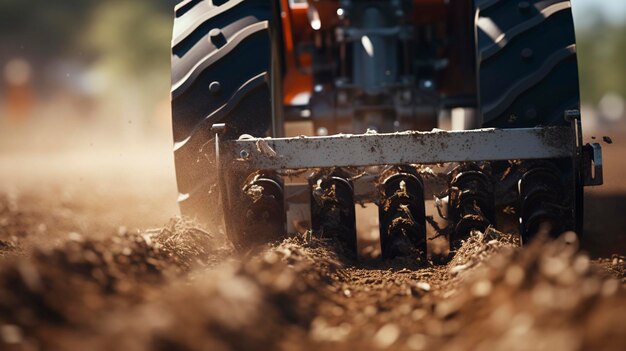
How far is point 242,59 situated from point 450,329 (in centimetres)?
243

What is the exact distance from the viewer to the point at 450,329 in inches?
124

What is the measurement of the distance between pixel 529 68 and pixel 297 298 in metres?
2.24

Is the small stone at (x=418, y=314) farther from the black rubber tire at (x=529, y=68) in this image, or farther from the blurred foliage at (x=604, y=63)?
the blurred foliage at (x=604, y=63)

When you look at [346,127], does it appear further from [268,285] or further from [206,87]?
[268,285]

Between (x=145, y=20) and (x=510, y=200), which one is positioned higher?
(x=145, y=20)

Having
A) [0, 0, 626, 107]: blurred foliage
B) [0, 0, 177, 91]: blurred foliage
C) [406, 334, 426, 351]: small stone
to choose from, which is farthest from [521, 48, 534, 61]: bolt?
[0, 0, 626, 107]: blurred foliage

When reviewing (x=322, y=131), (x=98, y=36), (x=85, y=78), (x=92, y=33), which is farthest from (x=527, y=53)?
(x=98, y=36)

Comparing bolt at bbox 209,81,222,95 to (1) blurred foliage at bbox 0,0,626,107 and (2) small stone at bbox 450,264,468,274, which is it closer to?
(2) small stone at bbox 450,264,468,274

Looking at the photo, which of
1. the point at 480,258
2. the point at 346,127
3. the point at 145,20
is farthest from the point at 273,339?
the point at 145,20

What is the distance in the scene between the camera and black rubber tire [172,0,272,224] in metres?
5.16

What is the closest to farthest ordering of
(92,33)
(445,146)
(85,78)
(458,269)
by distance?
(458,269) → (445,146) → (85,78) → (92,33)

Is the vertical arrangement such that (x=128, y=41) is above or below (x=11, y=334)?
above

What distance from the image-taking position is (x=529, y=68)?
5.12m

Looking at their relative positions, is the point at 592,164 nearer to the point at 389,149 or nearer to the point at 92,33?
the point at 389,149
